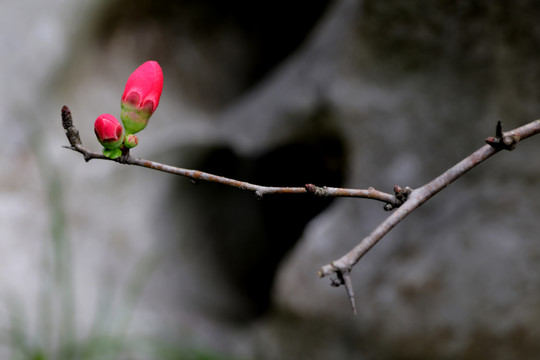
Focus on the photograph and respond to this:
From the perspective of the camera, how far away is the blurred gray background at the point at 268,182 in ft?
2.74

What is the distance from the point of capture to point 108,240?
1.20 meters

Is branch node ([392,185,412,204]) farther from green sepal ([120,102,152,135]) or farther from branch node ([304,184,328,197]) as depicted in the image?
green sepal ([120,102,152,135])

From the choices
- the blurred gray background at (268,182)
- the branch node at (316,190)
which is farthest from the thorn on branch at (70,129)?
the blurred gray background at (268,182)

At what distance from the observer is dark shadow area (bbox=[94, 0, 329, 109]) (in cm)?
119

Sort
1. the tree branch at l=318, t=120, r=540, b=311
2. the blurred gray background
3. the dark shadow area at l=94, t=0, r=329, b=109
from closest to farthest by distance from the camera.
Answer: the tree branch at l=318, t=120, r=540, b=311 → the blurred gray background → the dark shadow area at l=94, t=0, r=329, b=109

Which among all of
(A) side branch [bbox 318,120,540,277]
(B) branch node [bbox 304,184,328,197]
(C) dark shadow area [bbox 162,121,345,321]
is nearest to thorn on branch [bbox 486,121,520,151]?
(A) side branch [bbox 318,120,540,277]

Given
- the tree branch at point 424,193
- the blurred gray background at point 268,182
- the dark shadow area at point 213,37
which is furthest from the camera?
the dark shadow area at point 213,37

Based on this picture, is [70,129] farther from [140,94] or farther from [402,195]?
[402,195]

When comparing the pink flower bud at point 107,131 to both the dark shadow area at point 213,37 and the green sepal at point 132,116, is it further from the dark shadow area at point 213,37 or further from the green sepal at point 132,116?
the dark shadow area at point 213,37

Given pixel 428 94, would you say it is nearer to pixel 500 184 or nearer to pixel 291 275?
pixel 500 184

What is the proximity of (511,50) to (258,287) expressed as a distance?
0.86 m

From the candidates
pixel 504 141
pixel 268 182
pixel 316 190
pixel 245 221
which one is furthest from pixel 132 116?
pixel 245 221

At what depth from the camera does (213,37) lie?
50.6 inches

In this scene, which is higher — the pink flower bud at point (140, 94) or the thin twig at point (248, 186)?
the pink flower bud at point (140, 94)
